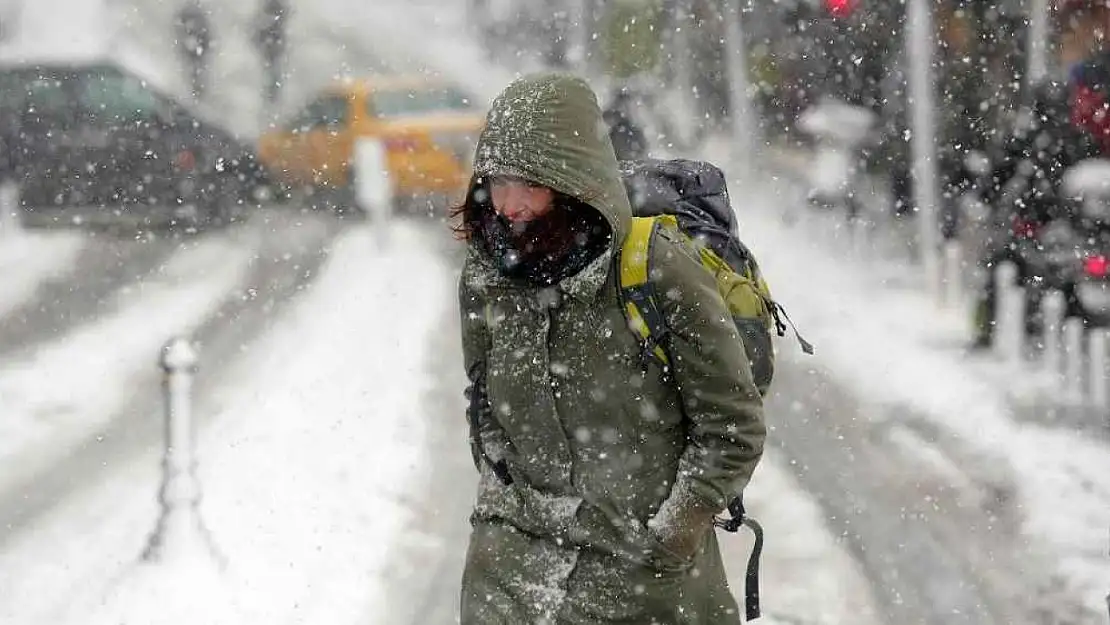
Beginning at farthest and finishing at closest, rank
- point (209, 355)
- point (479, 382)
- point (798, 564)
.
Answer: point (209, 355) → point (798, 564) → point (479, 382)

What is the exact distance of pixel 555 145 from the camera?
2.68 m

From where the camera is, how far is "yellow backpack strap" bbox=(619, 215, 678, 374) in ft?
8.80

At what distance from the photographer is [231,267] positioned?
1577cm

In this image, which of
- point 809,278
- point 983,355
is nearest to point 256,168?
point 809,278

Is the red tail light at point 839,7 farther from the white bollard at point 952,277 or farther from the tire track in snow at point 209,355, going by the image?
the tire track in snow at point 209,355

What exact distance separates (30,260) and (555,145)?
15023 millimetres

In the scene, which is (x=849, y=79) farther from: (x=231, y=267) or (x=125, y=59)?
(x=125, y=59)

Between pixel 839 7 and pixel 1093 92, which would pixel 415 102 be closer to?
Result: pixel 839 7

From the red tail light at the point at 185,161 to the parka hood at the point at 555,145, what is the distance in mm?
15515

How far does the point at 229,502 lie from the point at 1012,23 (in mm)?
11623

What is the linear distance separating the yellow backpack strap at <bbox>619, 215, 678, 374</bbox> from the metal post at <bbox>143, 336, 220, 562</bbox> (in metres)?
3.68

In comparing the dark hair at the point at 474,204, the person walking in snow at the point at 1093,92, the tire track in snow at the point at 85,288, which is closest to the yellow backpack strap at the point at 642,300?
the dark hair at the point at 474,204

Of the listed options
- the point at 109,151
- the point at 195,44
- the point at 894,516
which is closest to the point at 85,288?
the point at 109,151

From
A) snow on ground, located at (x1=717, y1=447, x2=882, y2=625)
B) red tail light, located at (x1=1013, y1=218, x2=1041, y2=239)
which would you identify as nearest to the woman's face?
snow on ground, located at (x1=717, y1=447, x2=882, y2=625)
